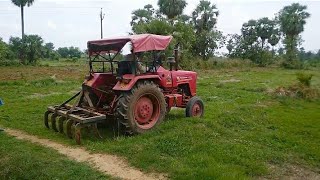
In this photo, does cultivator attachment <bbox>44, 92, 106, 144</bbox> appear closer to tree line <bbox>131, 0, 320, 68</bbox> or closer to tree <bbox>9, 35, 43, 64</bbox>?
tree line <bbox>131, 0, 320, 68</bbox>

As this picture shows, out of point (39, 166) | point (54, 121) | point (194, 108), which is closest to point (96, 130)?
point (54, 121)

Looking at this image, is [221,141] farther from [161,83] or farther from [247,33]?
[247,33]

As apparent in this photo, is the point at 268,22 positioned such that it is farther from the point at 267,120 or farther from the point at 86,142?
the point at 86,142

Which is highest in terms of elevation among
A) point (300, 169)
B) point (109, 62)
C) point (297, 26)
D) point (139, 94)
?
point (297, 26)

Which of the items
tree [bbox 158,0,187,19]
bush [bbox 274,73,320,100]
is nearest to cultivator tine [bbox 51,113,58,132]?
bush [bbox 274,73,320,100]

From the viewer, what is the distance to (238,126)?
10250 millimetres

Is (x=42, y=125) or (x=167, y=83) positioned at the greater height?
(x=167, y=83)

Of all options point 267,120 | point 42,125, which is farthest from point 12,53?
point 267,120

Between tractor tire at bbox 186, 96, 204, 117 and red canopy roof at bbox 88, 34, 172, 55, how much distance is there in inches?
83.6

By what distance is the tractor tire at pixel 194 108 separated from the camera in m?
10.7

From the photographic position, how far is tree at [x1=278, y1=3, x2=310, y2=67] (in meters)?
46.6

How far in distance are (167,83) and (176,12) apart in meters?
32.4

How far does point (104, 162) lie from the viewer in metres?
7.23

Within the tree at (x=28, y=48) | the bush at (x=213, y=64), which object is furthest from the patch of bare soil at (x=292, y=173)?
the tree at (x=28, y=48)
